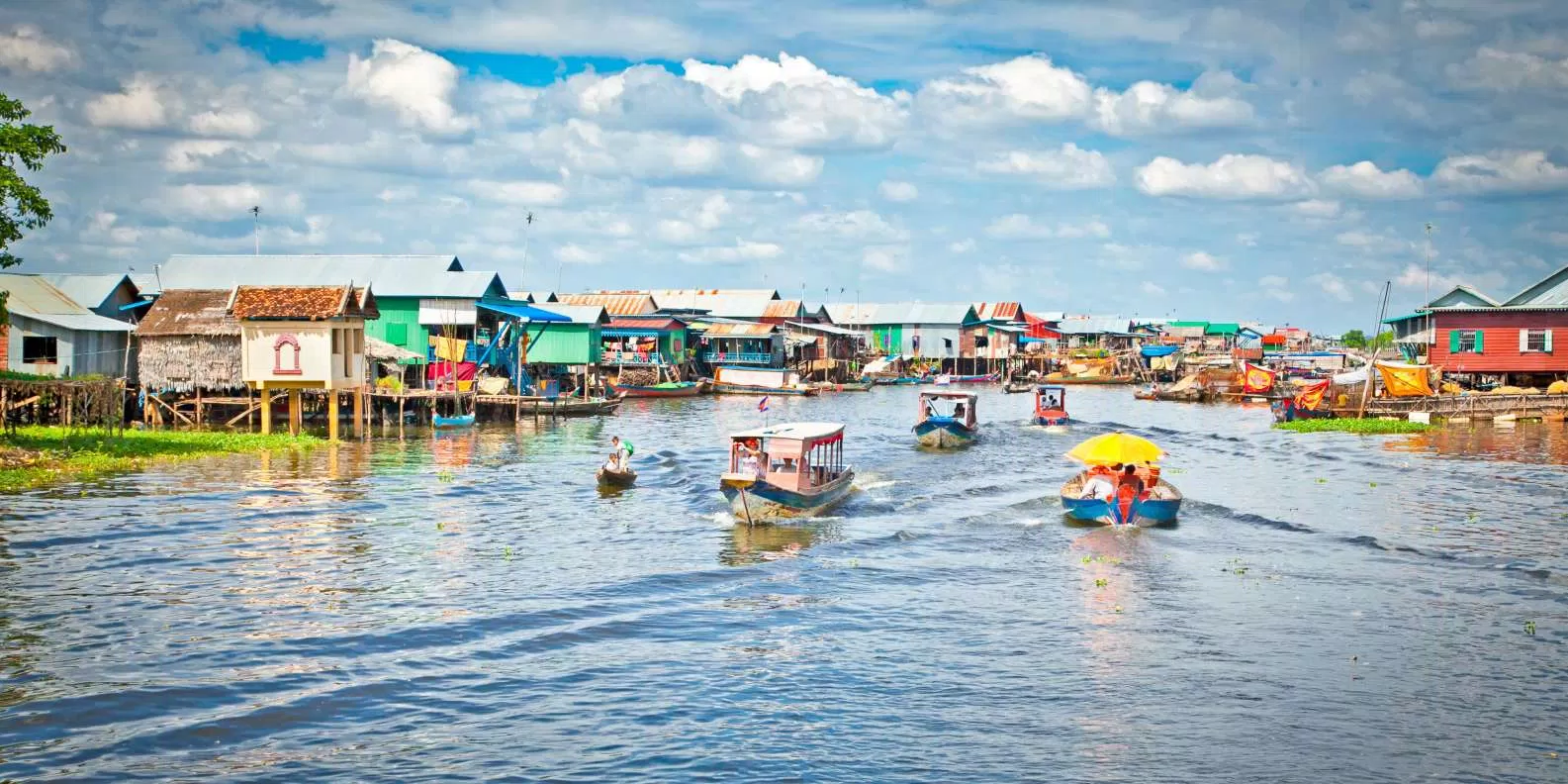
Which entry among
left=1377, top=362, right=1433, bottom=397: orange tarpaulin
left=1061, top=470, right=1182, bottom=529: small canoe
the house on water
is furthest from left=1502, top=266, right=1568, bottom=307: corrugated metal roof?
the house on water

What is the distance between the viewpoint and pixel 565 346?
6631 cm

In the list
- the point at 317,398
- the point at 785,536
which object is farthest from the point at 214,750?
the point at 317,398

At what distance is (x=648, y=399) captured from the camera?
72.0 m

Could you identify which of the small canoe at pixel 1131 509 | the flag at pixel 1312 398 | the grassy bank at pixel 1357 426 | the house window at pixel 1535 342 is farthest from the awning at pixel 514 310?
the house window at pixel 1535 342

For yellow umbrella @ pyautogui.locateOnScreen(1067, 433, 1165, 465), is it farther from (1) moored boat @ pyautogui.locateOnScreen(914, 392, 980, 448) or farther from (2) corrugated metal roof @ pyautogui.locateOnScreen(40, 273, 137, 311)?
(2) corrugated metal roof @ pyautogui.locateOnScreen(40, 273, 137, 311)

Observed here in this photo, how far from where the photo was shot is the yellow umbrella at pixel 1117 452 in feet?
88.0

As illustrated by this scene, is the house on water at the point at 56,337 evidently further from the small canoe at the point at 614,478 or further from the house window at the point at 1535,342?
the house window at the point at 1535,342

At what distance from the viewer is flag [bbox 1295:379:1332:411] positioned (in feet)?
Result: 187

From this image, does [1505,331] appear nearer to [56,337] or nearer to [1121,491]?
[1121,491]

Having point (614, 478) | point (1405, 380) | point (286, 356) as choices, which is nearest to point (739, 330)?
point (1405, 380)

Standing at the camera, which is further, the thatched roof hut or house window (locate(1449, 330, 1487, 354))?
house window (locate(1449, 330, 1487, 354))

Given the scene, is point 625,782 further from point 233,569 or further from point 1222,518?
point 1222,518

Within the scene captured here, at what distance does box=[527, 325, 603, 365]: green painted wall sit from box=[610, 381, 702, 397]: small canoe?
18.0ft

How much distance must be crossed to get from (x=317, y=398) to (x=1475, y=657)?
43.6m
